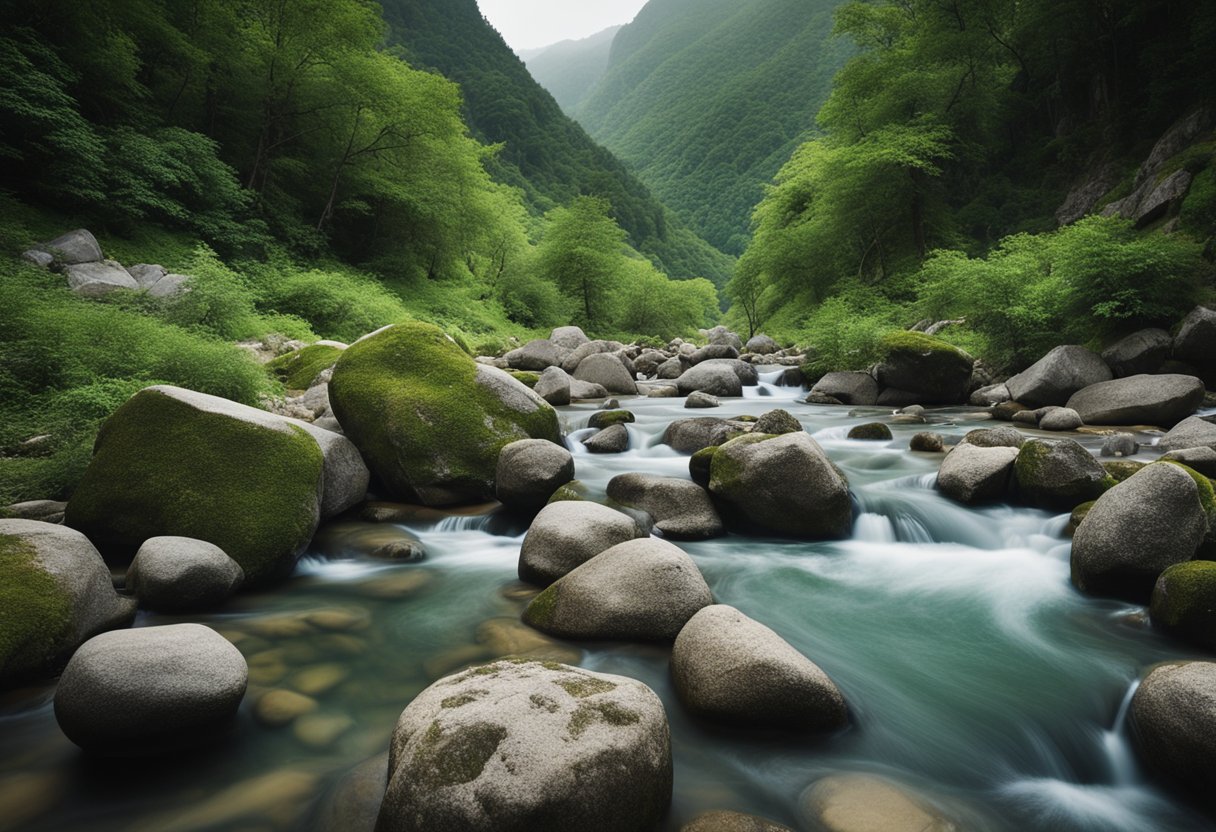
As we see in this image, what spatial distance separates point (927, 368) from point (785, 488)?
9.77 m

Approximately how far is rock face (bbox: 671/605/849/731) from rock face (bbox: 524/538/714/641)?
59 centimetres

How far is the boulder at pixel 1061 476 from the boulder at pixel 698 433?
11.2 feet

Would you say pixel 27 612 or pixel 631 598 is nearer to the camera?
pixel 27 612

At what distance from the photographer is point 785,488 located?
554 cm

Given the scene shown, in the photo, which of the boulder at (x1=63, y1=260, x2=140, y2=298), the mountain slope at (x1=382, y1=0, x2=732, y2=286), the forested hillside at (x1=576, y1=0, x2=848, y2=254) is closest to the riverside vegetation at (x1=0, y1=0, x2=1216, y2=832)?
the boulder at (x1=63, y1=260, x2=140, y2=298)

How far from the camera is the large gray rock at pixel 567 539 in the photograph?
4.55 meters

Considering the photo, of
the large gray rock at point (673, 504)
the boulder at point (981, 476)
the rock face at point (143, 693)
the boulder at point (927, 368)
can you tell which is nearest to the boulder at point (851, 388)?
the boulder at point (927, 368)

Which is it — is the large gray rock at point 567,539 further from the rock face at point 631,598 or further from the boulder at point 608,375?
the boulder at point 608,375

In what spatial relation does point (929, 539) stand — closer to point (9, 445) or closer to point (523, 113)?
point (9, 445)

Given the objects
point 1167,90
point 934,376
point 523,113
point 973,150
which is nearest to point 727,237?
point 523,113

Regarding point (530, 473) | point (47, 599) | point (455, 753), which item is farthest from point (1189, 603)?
point (47, 599)

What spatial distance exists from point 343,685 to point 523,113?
95571mm

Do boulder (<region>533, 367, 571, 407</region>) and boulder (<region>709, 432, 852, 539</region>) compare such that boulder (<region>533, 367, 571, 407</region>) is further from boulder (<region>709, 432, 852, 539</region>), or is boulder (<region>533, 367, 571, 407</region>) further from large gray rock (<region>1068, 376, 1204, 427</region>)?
large gray rock (<region>1068, 376, 1204, 427</region>)

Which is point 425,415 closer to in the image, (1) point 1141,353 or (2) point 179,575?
(2) point 179,575
